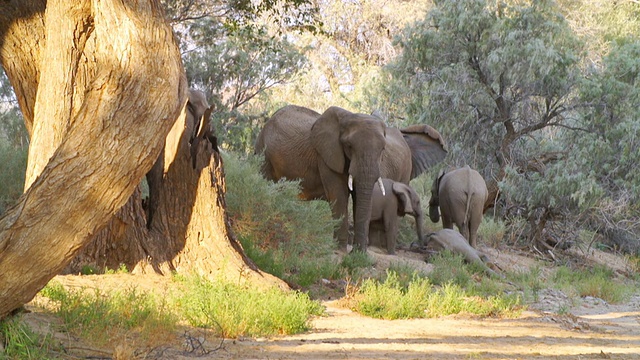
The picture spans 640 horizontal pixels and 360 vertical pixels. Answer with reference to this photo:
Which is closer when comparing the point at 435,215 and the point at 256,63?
the point at 435,215

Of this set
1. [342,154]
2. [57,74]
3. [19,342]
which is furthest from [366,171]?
[19,342]

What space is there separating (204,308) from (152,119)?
2.12 meters

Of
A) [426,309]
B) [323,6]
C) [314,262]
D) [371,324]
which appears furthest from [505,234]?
[323,6]

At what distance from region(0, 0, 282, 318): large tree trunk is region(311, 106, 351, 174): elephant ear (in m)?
7.64

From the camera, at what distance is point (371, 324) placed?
27.0ft

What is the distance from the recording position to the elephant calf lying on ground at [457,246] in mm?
13875

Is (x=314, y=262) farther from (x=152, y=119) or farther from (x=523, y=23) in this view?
(x=523, y=23)

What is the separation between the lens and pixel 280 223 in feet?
38.4

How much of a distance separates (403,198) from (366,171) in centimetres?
148

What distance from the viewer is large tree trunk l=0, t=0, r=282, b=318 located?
502cm

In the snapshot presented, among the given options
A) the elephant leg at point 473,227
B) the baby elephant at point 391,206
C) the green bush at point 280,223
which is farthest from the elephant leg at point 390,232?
the green bush at point 280,223

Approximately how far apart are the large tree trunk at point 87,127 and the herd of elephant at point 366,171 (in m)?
7.36

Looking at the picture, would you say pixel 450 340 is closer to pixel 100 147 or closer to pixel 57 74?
pixel 100 147

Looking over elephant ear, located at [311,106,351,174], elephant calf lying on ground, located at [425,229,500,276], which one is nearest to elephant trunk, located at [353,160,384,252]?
elephant ear, located at [311,106,351,174]
